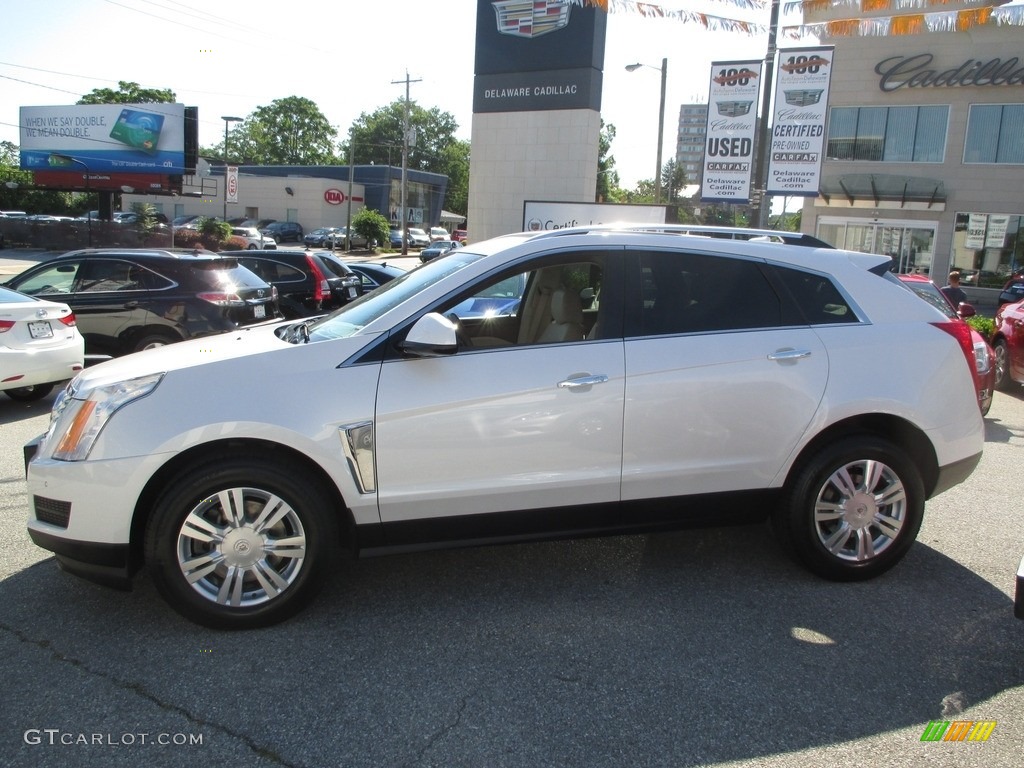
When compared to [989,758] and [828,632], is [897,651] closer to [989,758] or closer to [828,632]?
[828,632]

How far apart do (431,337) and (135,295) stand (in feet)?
23.9

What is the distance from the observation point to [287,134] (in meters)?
111

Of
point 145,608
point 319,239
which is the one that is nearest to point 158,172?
point 319,239

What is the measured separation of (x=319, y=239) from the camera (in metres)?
56.8

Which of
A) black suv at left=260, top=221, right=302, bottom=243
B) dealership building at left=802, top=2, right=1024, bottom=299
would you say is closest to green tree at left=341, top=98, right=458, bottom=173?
black suv at left=260, top=221, right=302, bottom=243

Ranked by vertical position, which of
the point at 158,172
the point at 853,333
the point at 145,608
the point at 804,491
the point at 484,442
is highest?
the point at 158,172

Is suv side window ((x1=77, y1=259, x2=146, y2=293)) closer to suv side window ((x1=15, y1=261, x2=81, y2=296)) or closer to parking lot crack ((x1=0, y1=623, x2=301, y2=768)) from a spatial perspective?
suv side window ((x1=15, y1=261, x2=81, y2=296))

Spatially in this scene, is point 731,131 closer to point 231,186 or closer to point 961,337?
point 961,337

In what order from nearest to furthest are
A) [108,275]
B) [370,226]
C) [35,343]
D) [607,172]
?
[35,343], [108,275], [370,226], [607,172]

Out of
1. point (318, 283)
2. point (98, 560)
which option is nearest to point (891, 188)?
point (318, 283)

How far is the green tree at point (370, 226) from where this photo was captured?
5641cm

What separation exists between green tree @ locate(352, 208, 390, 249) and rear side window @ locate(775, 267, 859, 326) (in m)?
54.2

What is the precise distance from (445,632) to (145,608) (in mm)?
1451

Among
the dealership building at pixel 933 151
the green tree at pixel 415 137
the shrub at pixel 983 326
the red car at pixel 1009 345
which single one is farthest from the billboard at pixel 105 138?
the green tree at pixel 415 137
